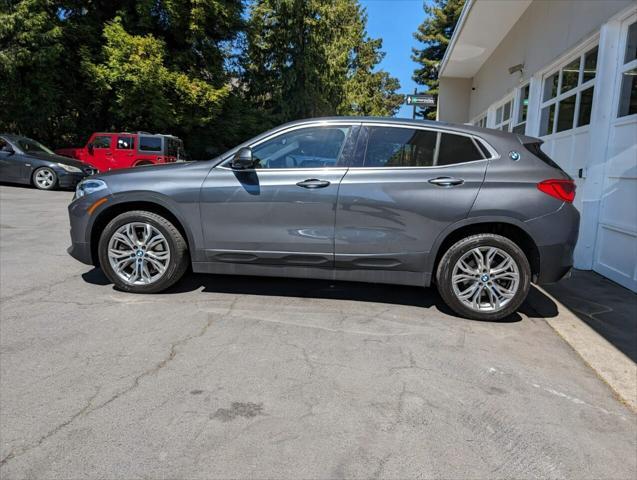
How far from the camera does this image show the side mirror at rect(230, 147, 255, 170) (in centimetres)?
413

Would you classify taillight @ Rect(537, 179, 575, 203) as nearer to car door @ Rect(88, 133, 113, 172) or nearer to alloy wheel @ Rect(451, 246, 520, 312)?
alloy wheel @ Rect(451, 246, 520, 312)

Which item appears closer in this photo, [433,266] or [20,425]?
[20,425]

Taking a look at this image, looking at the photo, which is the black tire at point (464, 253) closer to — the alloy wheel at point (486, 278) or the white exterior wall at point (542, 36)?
the alloy wheel at point (486, 278)

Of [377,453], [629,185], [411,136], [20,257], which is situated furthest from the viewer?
[20,257]

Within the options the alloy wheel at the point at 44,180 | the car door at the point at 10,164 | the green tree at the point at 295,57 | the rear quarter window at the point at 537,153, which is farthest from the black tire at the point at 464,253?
the green tree at the point at 295,57

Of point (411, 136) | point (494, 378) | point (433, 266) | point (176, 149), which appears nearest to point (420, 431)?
point (494, 378)

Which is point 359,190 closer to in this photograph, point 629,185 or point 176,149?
point 629,185

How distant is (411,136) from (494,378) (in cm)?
220

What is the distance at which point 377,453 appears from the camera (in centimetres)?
230

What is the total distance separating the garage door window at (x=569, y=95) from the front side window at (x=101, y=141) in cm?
1377

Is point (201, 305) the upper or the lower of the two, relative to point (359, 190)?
lower

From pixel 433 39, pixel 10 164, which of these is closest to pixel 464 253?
pixel 10 164

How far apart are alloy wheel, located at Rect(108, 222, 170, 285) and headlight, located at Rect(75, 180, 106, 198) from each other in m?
0.45

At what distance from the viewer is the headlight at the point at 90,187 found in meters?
4.45
